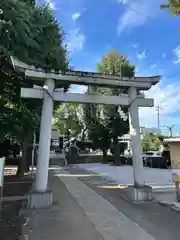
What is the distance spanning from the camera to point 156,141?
2717cm

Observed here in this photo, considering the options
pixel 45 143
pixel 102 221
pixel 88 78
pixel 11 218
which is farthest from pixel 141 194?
pixel 88 78

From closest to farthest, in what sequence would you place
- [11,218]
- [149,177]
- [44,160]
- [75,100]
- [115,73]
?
[11,218] → [44,160] → [75,100] → [149,177] → [115,73]

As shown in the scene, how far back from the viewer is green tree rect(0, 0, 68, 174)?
6949 mm

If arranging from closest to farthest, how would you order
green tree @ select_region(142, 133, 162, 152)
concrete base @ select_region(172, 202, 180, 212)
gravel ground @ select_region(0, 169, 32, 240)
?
1. gravel ground @ select_region(0, 169, 32, 240)
2. concrete base @ select_region(172, 202, 180, 212)
3. green tree @ select_region(142, 133, 162, 152)

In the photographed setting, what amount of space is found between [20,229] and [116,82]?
4965mm

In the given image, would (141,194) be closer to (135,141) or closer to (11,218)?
(135,141)

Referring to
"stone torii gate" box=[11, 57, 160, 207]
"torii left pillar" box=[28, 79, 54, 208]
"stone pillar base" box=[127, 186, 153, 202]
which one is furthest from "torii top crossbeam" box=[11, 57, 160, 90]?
"stone pillar base" box=[127, 186, 153, 202]

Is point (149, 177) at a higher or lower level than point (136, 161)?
lower

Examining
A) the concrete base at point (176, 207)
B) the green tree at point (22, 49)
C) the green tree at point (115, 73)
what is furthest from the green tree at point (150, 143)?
the concrete base at point (176, 207)

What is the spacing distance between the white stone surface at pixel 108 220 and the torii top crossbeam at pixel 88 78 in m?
3.59

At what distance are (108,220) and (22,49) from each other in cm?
530

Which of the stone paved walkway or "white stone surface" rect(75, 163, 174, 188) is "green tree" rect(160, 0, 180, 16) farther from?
"white stone surface" rect(75, 163, 174, 188)

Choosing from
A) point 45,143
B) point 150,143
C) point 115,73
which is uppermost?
point 115,73

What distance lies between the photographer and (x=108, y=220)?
578 cm
